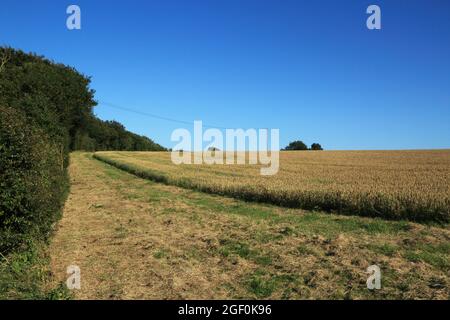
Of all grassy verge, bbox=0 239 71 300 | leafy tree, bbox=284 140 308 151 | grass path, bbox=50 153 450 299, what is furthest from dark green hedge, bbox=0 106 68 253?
leafy tree, bbox=284 140 308 151

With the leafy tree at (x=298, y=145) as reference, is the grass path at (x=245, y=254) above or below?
below

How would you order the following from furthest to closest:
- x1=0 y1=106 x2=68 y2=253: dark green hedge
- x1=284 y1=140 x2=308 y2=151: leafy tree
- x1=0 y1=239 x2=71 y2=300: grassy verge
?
x1=284 y1=140 x2=308 y2=151: leafy tree → x1=0 y1=106 x2=68 y2=253: dark green hedge → x1=0 y1=239 x2=71 y2=300: grassy verge

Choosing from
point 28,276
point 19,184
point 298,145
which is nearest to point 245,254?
point 28,276

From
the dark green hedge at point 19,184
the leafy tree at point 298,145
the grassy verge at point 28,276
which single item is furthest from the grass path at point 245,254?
the leafy tree at point 298,145

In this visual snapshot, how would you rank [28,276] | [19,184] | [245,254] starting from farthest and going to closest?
[245,254] → [19,184] → [28,276]

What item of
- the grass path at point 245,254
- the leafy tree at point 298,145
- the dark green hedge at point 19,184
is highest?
the leafy tree at point 298,145

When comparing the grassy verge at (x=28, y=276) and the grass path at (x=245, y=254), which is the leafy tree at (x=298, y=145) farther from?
the grassy verge at (x=28, y=276)

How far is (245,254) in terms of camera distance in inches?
411

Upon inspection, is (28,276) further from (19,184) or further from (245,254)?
(245,254)

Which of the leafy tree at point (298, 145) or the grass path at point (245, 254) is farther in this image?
the leafy tree at point (298, 145)

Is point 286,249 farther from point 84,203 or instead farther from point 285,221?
point 84,203

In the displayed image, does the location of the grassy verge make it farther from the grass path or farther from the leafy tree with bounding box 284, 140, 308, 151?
the leafy tree with bounding box 284, 140, 308, 151

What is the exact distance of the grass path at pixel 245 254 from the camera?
25.9ft

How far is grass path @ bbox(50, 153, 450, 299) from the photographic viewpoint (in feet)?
25.9
